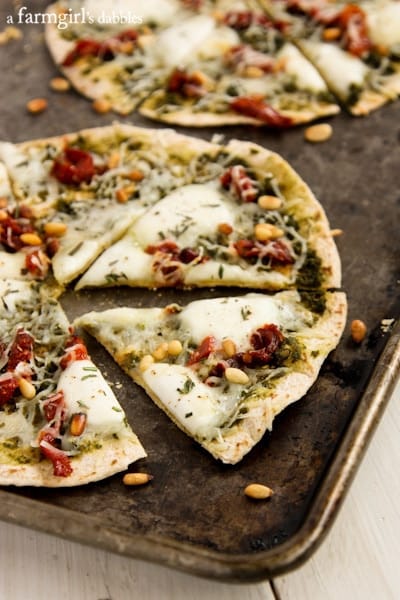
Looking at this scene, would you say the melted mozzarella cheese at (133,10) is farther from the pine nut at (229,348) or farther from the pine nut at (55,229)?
the pine nut at (229,348)

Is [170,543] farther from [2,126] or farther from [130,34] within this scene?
[130,34]

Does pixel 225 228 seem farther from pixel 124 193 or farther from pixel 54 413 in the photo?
pixel 54 413

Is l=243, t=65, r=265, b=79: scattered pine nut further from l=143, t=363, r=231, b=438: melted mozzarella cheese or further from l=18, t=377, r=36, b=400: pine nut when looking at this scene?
l=18, t=377, r=36, b=400: pine nut

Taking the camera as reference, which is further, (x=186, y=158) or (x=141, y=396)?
(x=186, y=158)

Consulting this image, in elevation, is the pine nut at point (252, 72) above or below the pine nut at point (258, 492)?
above

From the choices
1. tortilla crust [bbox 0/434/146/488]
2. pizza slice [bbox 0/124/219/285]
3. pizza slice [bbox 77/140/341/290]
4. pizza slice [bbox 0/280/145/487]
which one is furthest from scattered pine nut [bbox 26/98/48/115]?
tortilla crust [bbox 0/434/146/488]

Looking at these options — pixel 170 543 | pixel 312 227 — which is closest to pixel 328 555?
pixel 170 543

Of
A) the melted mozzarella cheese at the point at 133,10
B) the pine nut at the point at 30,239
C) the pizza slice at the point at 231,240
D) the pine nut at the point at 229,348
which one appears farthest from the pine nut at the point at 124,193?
the melted mozzarella cheese at the point at 133,10
